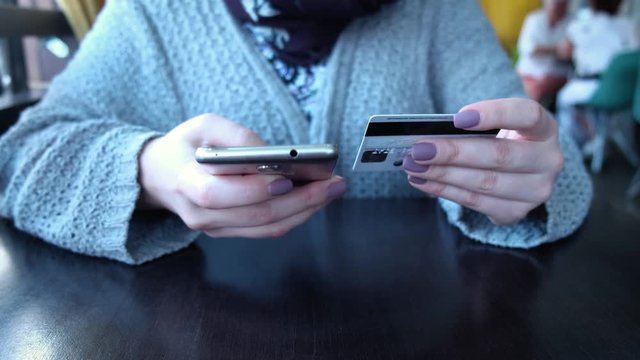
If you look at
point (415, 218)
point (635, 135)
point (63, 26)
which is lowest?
point (635, 135)

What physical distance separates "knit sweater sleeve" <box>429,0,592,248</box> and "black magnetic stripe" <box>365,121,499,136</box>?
0.15 m

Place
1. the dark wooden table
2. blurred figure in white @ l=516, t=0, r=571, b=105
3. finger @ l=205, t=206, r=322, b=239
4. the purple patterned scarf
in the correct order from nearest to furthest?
the dark wooden table
finger @ l=205, t=206, r=322, b=239
the purple patterned scarf
blurred figure in white @ l=516, t=0, r=571, b=105

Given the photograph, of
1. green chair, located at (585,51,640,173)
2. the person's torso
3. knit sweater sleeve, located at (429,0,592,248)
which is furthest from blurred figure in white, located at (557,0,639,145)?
A: knit sweater sleeve, located at (429,0,592,248)

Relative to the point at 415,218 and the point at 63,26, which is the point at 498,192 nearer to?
the point at 415,218

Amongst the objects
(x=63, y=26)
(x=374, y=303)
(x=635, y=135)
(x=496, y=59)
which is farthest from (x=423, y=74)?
(x=635, y=135)

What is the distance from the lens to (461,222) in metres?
0.54

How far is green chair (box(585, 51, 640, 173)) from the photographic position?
98.3 inches

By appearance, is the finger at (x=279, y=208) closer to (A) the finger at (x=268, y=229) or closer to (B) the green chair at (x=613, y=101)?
(A) the finger at (x=268, y=229)

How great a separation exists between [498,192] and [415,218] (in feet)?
0.43

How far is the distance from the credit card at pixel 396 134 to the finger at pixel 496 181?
0.03m

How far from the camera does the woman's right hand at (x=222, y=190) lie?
1.29 feet

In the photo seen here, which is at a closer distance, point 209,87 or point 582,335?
point 582,335

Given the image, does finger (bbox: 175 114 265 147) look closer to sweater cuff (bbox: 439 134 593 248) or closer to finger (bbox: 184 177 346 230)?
finger (bbox: 184 177 346 230)

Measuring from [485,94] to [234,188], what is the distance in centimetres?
40
